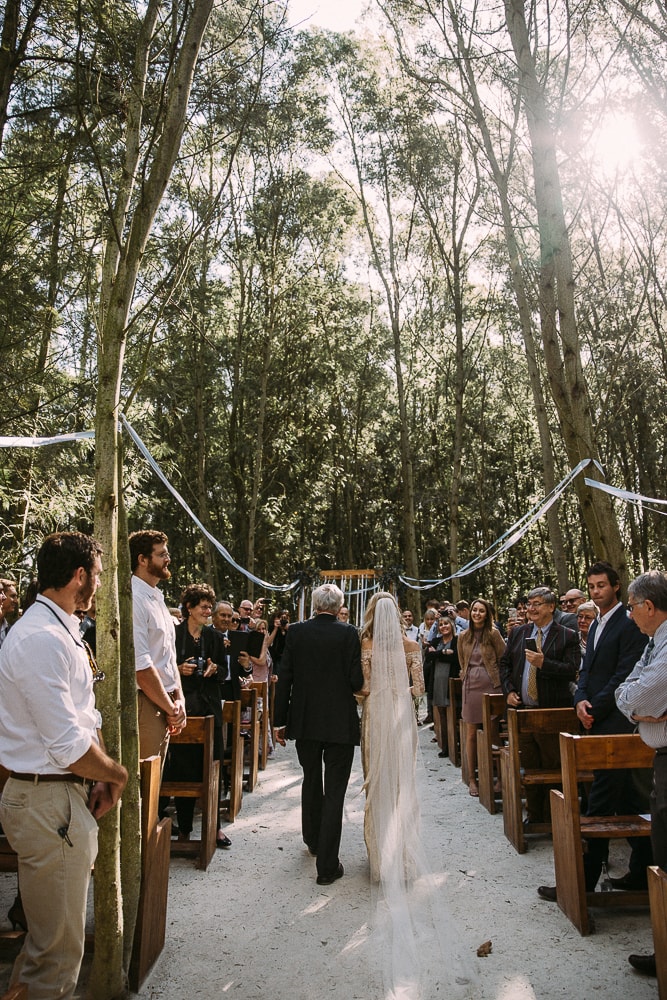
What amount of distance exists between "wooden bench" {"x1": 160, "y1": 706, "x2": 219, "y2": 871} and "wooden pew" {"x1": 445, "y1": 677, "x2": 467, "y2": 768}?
413cm

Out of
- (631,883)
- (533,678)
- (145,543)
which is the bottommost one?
(631,883)

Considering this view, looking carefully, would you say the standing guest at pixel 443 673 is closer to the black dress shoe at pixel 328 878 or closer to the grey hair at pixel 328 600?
the grey hair at pixel 328 600

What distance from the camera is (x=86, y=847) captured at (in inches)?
107

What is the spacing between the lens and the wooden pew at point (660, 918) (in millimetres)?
Answer: 3137

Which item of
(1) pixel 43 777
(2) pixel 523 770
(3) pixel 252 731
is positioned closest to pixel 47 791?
(1) pixel 43 777

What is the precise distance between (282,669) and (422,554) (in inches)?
1036

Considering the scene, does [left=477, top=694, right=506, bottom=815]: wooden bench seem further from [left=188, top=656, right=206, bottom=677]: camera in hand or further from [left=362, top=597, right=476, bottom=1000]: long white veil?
[left=188, top=656, right=206, bottom=677]: camera in hand

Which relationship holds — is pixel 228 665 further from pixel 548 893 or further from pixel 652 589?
pixel 652 589

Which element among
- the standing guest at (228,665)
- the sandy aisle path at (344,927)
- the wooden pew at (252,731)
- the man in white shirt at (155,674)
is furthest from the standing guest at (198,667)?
the wooden pew at (252,731)

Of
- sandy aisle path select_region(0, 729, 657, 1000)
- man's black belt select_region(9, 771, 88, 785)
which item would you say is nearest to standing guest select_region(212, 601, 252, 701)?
sandy aisle path select_region(0, 729, 657, 1000)

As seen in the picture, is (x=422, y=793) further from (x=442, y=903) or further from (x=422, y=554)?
(x=422, y=554)

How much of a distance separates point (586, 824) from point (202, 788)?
263 cm

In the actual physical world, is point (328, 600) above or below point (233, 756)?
above

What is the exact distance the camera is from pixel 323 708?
17.9ft
